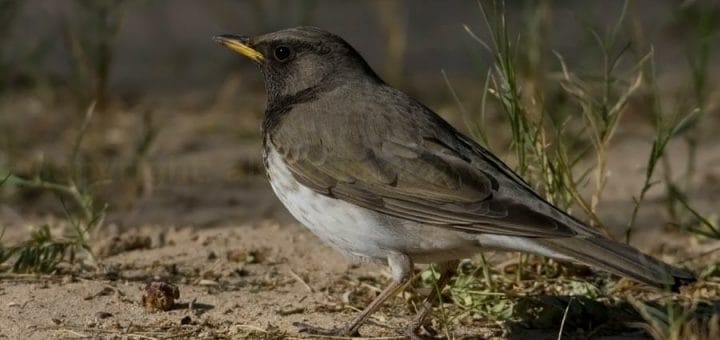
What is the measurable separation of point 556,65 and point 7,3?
13.8ft

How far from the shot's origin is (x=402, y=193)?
575 cm

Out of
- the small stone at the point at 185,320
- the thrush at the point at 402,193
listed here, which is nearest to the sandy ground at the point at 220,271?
the small stone at the point at 185,320

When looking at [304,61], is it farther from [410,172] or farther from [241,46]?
[410,172]

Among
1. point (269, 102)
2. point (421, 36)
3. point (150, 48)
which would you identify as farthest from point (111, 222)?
point (421, 36)

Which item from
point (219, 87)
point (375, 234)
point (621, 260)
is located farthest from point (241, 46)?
point (219, 87)

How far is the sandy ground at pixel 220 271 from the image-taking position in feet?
18.9

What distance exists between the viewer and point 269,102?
668 centimetres

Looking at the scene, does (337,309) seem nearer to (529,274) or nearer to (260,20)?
(529,274)

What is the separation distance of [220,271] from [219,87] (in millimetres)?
4906

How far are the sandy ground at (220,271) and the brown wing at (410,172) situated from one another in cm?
60

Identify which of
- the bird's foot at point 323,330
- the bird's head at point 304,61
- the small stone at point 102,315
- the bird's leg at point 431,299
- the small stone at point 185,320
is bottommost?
the small stone at point 102,315

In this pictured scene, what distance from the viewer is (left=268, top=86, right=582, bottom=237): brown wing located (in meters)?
5.51

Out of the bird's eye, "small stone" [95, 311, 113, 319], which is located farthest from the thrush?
"small stone" [95, 311, 113, 319]

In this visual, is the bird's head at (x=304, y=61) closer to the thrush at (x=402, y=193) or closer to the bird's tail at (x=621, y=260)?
the thrush at (x=402, y=193)
